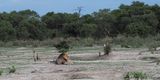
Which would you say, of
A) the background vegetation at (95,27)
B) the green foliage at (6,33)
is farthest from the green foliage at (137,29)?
the green foliage at (6,33)

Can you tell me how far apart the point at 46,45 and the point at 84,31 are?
14.6 meters

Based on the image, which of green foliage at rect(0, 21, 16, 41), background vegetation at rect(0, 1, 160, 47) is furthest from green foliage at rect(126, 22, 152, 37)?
green foliage at rect(0, 21, 16, 41)

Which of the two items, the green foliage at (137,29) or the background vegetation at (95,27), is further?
the background vegetation at (95,27)

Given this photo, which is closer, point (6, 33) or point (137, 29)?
point (137, 29)

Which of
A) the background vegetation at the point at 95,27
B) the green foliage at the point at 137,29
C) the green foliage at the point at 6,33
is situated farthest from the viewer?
the green foliage at the point at 6,33

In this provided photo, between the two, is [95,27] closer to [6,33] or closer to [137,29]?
[137,29]

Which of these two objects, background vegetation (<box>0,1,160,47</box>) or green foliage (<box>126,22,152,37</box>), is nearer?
green foliage (<box>126,22,152,37</box>)

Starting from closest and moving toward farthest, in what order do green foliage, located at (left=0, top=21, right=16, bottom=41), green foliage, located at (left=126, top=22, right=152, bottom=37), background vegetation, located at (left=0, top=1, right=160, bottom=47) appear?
green foliage, located at (left=126, top=22, right=152, bottom=37)
background vegetation, located at (left=0, top=1, right=160, bottom=47)
green foliage, located at (left=0, top=21, right=16, bottom=41)

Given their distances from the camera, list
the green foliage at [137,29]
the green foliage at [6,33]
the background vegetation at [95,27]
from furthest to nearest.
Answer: the green foliage at [6,33], the background vegetation at [95,27], the green foliage at [137,29]

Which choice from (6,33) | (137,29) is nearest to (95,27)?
(137,29)

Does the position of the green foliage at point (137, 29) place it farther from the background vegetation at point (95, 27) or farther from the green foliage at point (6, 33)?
the green foliage at point (6, 33)

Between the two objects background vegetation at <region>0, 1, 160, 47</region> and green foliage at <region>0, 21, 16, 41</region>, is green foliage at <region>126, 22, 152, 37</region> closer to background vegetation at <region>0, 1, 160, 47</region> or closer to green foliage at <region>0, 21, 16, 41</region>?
background vegetation at <region>0, 1, 160, 47</region>

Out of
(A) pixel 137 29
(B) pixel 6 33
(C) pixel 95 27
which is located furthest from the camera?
(C) pixel 95 27

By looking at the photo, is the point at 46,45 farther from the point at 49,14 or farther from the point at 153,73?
the point at 153,73
